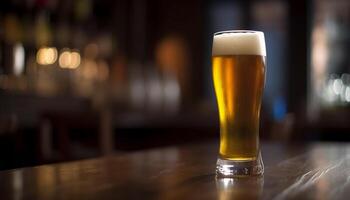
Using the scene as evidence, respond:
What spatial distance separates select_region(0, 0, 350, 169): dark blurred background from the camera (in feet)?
7.77

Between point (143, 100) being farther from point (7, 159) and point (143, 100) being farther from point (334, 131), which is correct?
point (7, 159)

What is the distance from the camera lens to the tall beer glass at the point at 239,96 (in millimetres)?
827

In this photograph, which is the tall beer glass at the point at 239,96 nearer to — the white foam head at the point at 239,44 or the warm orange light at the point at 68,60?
the white foam head at the point at 239,44

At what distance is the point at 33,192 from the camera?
2.15ft

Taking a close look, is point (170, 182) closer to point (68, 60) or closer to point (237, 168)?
point (237, 168)

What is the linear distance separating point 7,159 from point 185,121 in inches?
64.8

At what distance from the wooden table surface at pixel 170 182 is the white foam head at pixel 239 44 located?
0.19 metres

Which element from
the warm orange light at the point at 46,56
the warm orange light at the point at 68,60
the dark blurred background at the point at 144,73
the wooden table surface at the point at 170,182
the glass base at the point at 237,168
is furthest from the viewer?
the warm orange light at the point at 68,60

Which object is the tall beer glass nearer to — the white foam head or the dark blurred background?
the white foam head

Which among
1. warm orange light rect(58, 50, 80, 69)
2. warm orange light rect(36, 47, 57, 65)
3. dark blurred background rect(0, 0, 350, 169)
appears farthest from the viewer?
warm orange light rect(58, 50, 80, 69)

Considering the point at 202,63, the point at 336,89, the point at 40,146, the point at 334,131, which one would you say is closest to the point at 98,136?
the point at 40,146

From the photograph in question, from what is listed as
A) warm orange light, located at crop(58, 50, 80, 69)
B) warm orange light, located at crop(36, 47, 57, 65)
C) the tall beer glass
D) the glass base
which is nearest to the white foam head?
the tall beer glass

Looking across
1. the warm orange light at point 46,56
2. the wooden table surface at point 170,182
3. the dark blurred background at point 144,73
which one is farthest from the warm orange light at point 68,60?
the wooden table surface at point 170,182

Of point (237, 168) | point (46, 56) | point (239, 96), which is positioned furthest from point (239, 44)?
point (46, 56)
